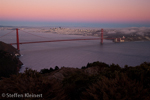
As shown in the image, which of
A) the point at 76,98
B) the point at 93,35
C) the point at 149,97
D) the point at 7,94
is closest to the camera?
the point at 7,94

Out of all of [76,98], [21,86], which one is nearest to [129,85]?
[76,98]

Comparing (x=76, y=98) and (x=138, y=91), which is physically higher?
(x=138, y=91)

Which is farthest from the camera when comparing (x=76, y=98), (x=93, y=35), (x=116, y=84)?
(x=93, y=35)

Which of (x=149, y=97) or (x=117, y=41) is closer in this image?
(x=149, y=97)

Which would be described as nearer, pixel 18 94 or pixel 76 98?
pixel 18 94

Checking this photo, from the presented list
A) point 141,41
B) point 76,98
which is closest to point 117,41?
point 141,41

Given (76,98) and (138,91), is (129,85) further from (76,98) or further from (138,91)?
(76,98)

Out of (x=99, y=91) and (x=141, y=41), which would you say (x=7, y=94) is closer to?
(x=99, y=91)

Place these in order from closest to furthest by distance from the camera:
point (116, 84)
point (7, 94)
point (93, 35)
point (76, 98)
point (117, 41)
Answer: point (7, 94)
point (116, 84)
point (76, 98)
point (117, 41)
point (93, 35)

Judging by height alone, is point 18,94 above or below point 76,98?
above
